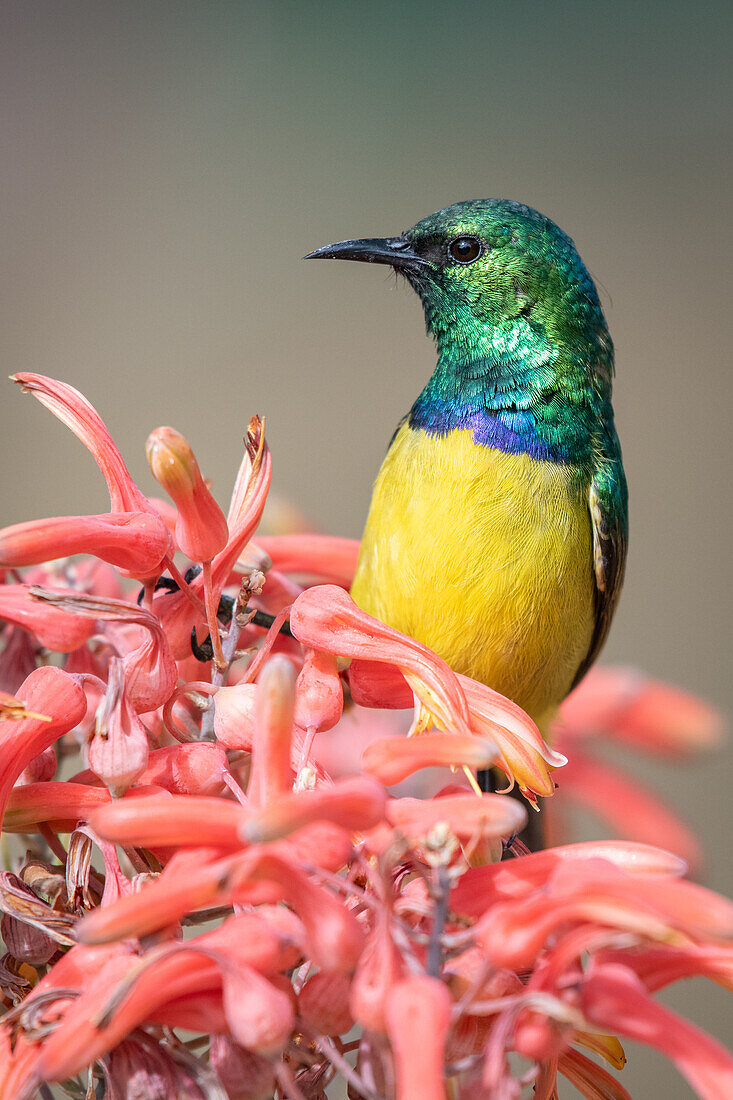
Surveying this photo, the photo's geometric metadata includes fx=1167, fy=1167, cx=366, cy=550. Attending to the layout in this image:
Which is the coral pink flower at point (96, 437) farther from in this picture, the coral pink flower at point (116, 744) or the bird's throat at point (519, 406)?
the bird's throat at point (519, 406)

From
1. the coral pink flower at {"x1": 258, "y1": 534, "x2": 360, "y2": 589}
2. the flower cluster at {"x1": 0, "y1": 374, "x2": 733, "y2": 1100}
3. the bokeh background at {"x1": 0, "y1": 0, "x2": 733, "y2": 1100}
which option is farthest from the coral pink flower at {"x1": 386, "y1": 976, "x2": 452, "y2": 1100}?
the bokeh background at {"x1": 0, "y1": 0, "x2": 733, "y2": 1100}

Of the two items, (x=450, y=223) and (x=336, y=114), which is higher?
(x=336, y=114)

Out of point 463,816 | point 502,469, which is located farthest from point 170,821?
point 502,469

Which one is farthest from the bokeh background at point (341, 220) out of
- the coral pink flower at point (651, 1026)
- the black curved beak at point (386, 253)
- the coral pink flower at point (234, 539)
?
the coral pink flower at point (651, 1026)

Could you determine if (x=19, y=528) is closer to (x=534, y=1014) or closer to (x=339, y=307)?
(x=534, y=1014)

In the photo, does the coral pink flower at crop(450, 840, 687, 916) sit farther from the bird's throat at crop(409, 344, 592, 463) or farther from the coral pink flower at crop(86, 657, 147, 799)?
the bird's throat at crop(409, 344, 592, 463)

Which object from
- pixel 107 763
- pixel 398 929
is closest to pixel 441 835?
pixel 398 929

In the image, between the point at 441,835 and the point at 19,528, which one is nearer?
the point at 441,835
